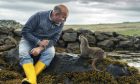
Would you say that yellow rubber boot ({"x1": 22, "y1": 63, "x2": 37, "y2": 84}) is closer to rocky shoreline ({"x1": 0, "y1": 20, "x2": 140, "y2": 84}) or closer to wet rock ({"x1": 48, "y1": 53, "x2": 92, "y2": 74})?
rocky shoreline ({"x1": 0, "y1": 20, "x2": 140, "y2": 84})

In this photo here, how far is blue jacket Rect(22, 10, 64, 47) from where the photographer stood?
1266 cm

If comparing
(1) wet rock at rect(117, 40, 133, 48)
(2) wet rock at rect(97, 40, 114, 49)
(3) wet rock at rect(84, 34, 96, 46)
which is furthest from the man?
(1) wet rock at rect(117, 40, 133, 48)

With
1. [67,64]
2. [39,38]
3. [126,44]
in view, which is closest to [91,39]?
[126,44]

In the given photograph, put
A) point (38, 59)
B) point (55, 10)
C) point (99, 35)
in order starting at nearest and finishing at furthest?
point (55, 10) → point (38, 59) → point (99, 35)

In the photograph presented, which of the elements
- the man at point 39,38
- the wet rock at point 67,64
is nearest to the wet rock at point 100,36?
the wet rock at point 67,64

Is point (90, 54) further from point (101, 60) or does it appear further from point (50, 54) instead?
point (50, 54)

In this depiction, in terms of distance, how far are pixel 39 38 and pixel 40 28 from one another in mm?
297

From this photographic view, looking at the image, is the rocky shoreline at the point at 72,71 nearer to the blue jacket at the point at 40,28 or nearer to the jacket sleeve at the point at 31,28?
the blue jacket at the point at 40,28

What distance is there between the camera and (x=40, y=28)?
42.0 ft

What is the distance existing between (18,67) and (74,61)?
1808mm

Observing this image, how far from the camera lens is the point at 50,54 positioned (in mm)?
12820

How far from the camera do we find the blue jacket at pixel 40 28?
12656 millimetres

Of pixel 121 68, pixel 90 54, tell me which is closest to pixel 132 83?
pixel 121 68

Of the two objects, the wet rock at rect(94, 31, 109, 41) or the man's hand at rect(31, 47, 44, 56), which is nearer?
the man's hand at rect(31, 47, 44, 56)
